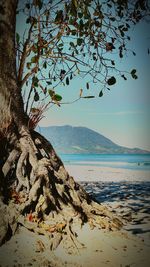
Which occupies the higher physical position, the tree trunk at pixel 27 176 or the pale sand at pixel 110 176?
the tree trunk at pixel 27 176

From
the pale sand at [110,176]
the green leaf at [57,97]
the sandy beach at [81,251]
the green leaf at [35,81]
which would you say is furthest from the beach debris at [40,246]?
the pale sand at [110,176]

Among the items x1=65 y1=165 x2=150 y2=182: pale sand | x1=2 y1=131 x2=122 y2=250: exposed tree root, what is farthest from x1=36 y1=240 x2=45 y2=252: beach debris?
x1=65 y1=165 x2=150 y2=182: pale sand

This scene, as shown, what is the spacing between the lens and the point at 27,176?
147 inches

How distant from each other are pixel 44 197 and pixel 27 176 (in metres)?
0.51

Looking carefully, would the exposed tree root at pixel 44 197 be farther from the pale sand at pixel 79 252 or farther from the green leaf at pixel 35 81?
the green leaf at pixel 35 81

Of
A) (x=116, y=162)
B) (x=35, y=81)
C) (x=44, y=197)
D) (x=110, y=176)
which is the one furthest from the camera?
(x=116, y=162)

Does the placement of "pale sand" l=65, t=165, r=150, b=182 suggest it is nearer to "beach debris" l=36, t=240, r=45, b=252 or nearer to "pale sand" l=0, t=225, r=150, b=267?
"pale sand" l=0, t=225, r=150, b=267

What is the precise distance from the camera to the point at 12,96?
393cm

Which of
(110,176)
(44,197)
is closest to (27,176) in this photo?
(44,197)

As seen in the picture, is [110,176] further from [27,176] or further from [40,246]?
[40,246]

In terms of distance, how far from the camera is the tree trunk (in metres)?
3.21

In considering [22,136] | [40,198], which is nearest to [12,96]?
[22,136]

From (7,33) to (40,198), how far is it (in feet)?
8.53

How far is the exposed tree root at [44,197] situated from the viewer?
122 inches
